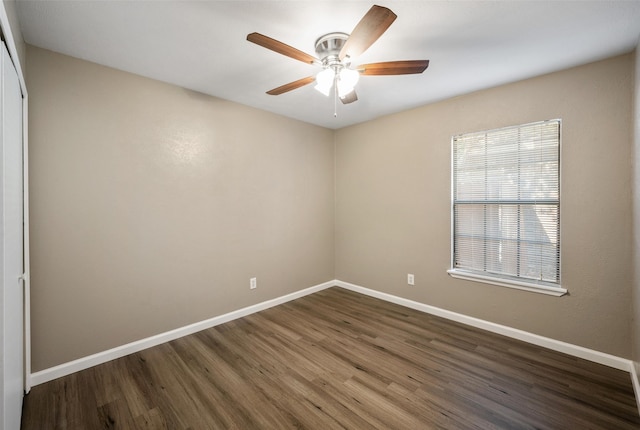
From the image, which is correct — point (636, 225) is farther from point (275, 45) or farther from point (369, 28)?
point (275, 45)

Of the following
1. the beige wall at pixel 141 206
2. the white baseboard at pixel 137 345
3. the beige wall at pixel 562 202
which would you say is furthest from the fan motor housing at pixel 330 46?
the white baseboard at pixel 137 345

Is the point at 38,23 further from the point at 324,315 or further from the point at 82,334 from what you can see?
the point at 324,315

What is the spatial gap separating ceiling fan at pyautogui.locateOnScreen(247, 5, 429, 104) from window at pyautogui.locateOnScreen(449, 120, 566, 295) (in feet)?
5.12

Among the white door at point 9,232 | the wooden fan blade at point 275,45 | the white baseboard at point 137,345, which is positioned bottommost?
the white baseboard at point 137,345

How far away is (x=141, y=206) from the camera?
2496 millimetres

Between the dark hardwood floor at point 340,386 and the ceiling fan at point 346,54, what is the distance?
2157 mm

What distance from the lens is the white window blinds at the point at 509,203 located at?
8.23 feet

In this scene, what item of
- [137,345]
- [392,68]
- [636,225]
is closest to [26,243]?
[137,345]

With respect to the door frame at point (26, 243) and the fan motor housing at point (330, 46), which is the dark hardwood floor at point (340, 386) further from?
the fan motor housing at point (330, 46)

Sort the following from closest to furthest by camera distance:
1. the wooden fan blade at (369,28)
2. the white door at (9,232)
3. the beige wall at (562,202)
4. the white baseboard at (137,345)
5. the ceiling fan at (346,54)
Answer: the white door at (9,232) → the wooden fan blade at (369,28) → the ceiling fan at (346,54) → the white baseboard at (137,345) → the beige wall at (562,202)

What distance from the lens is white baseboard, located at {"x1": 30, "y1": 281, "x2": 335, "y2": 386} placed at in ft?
6.80

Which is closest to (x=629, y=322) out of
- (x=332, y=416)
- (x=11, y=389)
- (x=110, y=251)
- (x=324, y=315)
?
(x=332, y=416)

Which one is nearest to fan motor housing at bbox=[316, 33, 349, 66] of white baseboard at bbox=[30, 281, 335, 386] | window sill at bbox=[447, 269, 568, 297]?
window sill at bbox=[447, 269, 568, 297]

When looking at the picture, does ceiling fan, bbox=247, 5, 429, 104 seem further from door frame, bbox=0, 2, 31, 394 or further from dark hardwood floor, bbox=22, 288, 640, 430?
dark hardwood floor, bbox=22, 288, 640, 430
